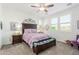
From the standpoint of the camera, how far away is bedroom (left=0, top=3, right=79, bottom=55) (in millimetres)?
1737

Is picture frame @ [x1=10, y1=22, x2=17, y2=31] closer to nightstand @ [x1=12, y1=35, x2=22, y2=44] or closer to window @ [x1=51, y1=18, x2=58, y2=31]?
nightstand @ [x1=12, y1=35, x2=22, y2=44]

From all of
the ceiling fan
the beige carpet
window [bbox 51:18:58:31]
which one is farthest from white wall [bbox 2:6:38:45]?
window [bbox 51:18:58:31]

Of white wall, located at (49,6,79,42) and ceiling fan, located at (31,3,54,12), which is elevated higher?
ceiling fan, located at (31,3,54,12)

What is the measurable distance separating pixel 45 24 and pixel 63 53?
67cm

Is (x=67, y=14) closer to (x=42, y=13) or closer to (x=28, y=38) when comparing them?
(x=42, y=13)

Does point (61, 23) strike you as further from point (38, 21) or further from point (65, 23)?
point (38, 21)

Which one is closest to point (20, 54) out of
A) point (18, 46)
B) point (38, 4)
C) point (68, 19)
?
point (18, 46)

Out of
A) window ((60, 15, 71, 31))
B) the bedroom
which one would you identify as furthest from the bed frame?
window ((60, 15, 71, 31))

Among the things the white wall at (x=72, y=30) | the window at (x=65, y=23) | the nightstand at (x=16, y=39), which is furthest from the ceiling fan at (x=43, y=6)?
the nightstand at (x=16, y=39)

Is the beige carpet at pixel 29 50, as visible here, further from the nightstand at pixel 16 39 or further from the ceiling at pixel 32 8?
the ceiling at pixel 32 8

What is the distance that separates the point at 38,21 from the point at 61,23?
466 mm

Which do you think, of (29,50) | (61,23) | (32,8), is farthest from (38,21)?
(29,50)

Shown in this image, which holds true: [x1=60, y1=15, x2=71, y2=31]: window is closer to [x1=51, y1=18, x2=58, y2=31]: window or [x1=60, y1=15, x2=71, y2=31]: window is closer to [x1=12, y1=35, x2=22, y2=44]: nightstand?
[x1=51, y1=18, x2=58, y2=31]: window

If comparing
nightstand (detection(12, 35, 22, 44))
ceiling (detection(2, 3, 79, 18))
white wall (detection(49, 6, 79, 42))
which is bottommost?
nightstand (detection(12, 35, 22, 44))
